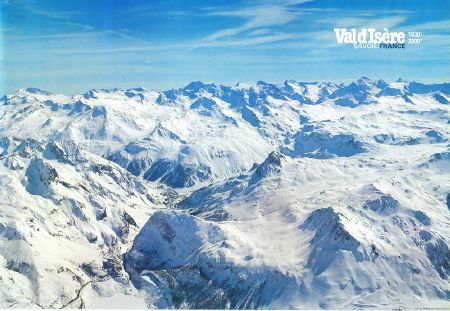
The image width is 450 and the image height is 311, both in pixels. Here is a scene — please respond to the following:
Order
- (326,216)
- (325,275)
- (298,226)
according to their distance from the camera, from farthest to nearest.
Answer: (298,226) → (326,216) → (325,275)

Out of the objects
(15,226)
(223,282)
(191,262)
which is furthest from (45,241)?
(223,282)

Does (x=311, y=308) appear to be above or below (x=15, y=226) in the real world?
below

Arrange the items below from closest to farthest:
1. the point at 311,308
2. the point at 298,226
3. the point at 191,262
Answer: the point at 311,308 < the point at 191,262 < the point at 298,226

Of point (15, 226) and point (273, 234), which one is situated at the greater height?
point (15, 226)

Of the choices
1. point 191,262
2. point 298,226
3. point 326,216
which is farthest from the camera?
point 298,226

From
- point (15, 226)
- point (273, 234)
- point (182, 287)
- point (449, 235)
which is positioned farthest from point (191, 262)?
point (449, 235)

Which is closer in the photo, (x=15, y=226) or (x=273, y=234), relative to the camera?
(x=15, y=226)

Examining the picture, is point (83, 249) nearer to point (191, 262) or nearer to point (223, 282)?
point (191, 262)

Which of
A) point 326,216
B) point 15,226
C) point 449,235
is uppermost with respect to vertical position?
point 15,226

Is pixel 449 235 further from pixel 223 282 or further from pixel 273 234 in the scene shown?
pixel 223 282
